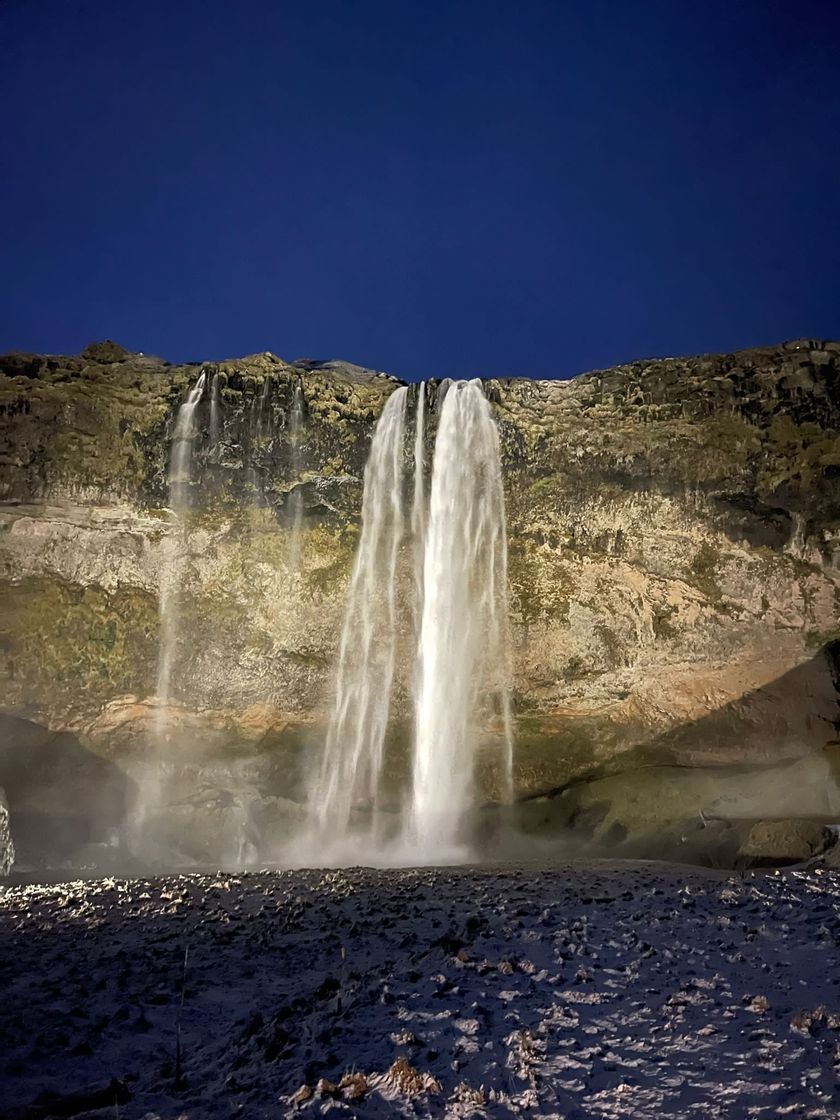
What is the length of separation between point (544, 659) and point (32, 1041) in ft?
53.0

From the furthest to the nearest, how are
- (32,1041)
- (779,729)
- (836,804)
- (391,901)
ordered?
(779,729), (836,804), (391,901), (32,1041)

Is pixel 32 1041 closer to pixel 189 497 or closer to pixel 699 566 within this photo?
pixel 189 497

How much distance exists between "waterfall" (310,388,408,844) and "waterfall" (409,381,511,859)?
3.49 ft

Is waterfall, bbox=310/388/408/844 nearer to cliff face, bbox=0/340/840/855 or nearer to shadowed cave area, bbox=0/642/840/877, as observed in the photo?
cliff face, bbox=0/340/840/855

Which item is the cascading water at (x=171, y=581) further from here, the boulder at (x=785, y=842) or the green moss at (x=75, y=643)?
the boulder at (x=785, y=842)

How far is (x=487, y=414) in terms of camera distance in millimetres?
19672

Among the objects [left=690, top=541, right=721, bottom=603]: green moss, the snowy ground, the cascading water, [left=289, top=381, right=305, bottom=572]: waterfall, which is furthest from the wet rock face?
[left=690, top=541, right=721, bottom=603]: green moss

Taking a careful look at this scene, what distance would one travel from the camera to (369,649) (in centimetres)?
2088

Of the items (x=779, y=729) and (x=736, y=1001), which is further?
(x=779, y=729)

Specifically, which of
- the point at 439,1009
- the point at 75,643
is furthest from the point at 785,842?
the point at 75,643

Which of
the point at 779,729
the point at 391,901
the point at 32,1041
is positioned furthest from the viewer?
the point at 779,729

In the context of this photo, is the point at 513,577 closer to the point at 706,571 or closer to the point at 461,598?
the point at 461,598

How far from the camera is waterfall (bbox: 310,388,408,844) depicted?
64.9 ft

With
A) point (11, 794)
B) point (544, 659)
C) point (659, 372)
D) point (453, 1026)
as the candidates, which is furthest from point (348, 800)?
point (453, 1026)
